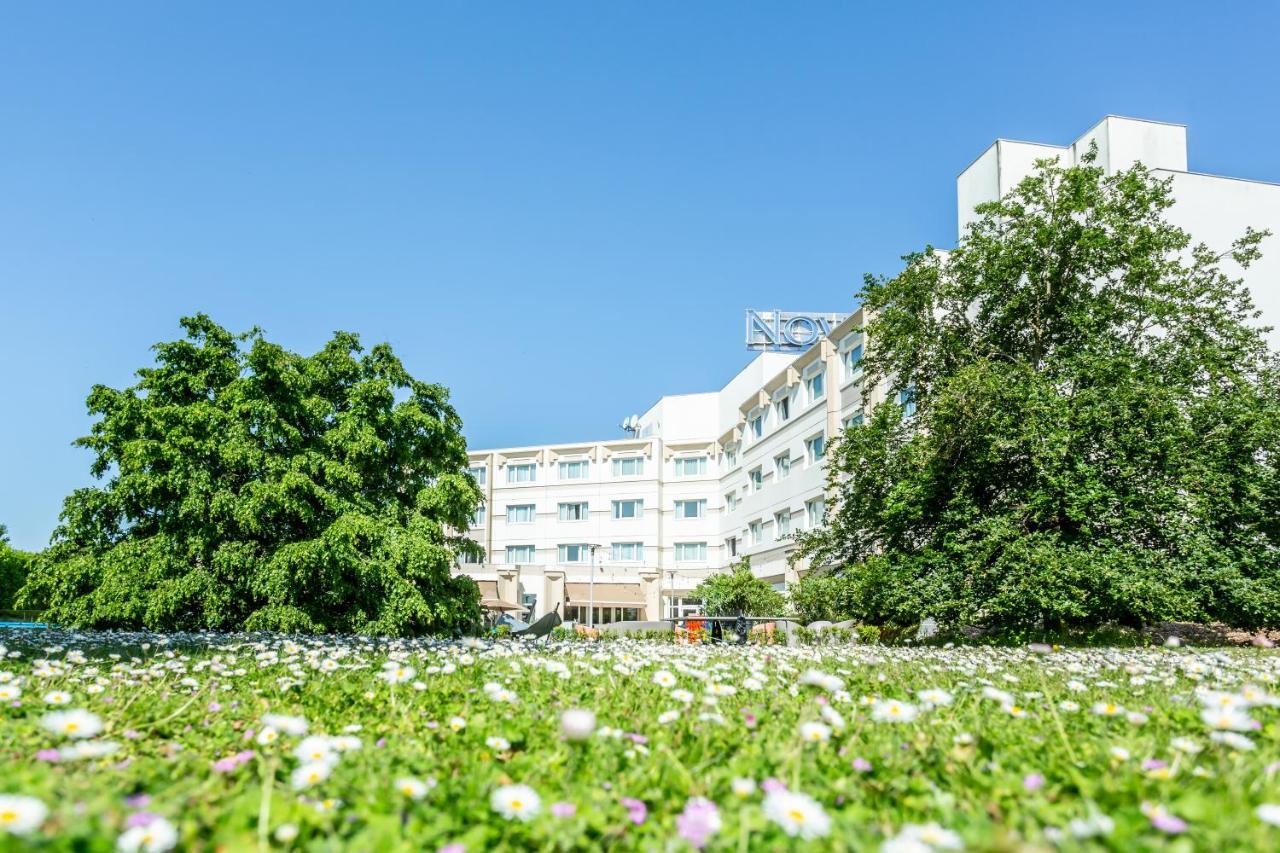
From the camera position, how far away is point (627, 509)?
190 ft

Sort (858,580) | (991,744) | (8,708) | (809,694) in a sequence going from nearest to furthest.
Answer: (991,744) → (8,708) → (809,694) → (858,580)

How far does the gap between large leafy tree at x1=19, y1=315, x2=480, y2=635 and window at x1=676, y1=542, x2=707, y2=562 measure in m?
31.9

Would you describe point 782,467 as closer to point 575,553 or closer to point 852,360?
point 852,360

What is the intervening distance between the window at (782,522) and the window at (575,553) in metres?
17.5

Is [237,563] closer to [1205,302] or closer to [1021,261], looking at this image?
[1021,261]

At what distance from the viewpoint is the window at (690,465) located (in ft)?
185

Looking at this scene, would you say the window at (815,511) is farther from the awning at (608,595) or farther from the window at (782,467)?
the awning at (608,595)

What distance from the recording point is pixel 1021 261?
70.0 feet

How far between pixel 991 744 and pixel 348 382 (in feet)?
75.0

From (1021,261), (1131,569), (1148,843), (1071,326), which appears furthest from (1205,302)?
(1148,843)

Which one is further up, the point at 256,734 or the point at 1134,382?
the point at 1134,382

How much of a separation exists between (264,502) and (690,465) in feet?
121

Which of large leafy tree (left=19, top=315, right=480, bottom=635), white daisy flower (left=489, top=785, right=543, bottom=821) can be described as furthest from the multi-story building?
white daisy flower (left=489, top=785, right=543, bottom=821)

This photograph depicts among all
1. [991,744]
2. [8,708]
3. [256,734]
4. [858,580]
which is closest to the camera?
[991,744]
